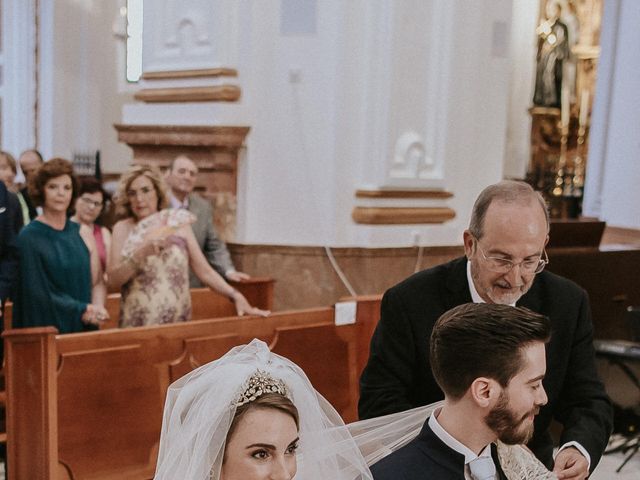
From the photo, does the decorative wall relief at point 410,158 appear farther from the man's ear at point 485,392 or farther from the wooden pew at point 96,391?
the man's ear at point 485,392

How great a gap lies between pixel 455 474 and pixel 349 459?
0.97 ft

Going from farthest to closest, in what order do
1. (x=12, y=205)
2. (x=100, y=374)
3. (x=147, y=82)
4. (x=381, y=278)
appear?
(x=147, y=82)
(x=381, y=278)
(x=12, y=205)
(x=100, y=374)

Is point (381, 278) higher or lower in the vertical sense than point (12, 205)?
lower

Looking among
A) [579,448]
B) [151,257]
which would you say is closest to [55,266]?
[151,257]

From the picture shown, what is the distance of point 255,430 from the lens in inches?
71.2

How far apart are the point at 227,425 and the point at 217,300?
403cm

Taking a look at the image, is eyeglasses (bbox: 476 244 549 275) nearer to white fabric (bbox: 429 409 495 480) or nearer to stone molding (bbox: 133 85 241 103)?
white fabric (bbox: 429 409 495 480)

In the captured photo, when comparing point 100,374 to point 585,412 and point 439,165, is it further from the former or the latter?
point 439,165

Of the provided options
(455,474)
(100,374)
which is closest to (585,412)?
(455,474)

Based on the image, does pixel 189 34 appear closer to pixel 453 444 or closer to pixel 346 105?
pixel 346 105

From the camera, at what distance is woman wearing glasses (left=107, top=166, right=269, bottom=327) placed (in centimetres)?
455

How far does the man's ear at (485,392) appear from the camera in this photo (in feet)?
6.21

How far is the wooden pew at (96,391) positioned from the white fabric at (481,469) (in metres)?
2.55

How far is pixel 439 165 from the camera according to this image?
21.9 ft
